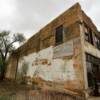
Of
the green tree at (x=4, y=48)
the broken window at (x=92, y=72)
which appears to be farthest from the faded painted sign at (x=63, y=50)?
the green tree at (x=4, y=48)

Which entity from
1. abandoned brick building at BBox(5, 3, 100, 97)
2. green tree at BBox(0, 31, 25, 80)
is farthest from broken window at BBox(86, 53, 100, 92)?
green tree at BBox(0, 31, 25, 80)

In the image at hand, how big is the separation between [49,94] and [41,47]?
7138 mm

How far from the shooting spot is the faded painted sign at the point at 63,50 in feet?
31.1

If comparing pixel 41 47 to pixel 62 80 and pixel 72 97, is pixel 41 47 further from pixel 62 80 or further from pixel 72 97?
pixel 72 97

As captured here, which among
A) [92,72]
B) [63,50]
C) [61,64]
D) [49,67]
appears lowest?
[92,72]

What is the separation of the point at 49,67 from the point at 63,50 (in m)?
2.16

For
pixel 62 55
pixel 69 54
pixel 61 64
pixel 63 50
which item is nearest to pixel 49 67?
pixel 61 64

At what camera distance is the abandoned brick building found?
8.59 metres

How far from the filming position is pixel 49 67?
11094 millimetres

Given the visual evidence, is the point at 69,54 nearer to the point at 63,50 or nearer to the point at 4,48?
the point at 63,50

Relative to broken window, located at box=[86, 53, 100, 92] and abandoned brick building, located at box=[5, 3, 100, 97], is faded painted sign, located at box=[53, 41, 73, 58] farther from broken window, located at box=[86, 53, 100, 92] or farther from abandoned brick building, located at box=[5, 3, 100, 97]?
broken window, located at box=[86, 53, 100, 92]

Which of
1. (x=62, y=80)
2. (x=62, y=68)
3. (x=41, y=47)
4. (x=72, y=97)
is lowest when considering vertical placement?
(x=72, y=97)

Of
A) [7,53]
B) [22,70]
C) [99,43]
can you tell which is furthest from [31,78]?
[7,53]

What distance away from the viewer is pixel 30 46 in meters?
16.0
